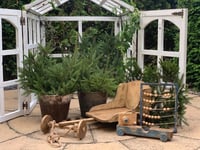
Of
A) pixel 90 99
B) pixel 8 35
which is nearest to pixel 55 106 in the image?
pixel 90 99

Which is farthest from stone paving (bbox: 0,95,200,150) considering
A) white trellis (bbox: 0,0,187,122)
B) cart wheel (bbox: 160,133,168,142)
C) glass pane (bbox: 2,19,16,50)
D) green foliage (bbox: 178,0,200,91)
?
glass pane (bbox: 2,19,16,50)

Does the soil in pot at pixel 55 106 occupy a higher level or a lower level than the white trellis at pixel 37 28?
lower

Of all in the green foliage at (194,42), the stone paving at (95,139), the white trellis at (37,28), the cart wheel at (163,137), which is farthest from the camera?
the green foliage at (194,42)

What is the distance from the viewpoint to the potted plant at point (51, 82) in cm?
410

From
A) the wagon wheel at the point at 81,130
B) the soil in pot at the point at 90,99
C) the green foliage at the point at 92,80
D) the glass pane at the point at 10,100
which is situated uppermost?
the green foliage at the point at 92,80

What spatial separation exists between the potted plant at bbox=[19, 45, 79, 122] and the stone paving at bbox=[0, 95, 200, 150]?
309mm

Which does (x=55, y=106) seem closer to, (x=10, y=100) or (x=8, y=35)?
(x=10, y=100)

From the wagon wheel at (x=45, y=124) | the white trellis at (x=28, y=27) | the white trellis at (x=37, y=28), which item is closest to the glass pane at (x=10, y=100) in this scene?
the white trellis at (x=28, y=27)

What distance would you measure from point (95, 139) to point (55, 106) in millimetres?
708

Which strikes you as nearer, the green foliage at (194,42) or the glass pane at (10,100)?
the glass pane at (10,100)

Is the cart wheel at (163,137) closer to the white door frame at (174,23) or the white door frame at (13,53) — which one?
the white door frame at (174,23)

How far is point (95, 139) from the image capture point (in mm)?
3686

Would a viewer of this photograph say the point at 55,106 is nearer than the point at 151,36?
Yes

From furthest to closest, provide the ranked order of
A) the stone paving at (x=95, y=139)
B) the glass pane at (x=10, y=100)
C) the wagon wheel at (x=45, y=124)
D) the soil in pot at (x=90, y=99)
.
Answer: the glass pane at (x=10, y=100) < the soil in pot at (x=90, y=99) < the wagon wheel at (x=45, y=124) < the stone paving at (x=95, y=139)
